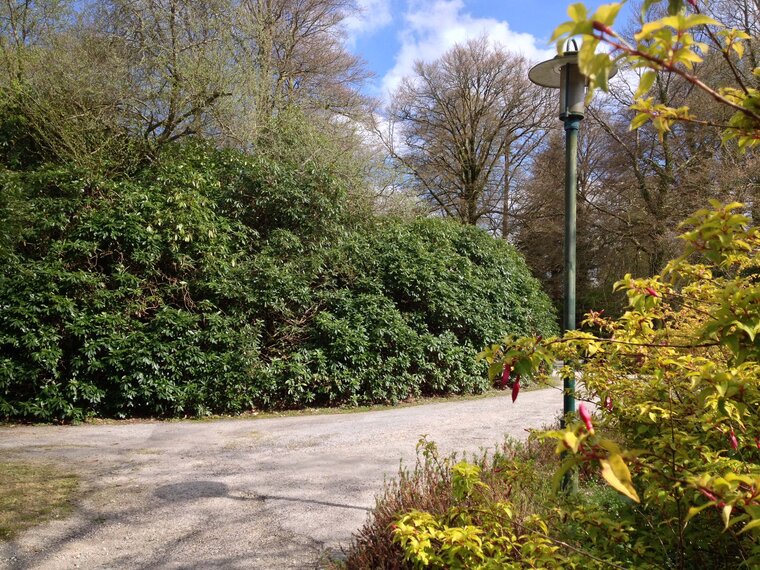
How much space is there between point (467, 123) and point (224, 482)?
1911 cm

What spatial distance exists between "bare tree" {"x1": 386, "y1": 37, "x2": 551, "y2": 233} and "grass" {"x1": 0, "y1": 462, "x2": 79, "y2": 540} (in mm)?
17448

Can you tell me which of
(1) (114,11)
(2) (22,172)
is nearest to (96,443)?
(2) (22,172)

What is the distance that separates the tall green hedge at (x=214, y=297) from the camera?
771cm

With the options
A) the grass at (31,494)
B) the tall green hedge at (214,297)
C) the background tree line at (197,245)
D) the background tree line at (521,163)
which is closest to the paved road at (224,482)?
the grass at (31,494)

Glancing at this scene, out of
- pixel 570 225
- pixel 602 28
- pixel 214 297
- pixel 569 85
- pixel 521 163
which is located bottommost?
pixel 602 28

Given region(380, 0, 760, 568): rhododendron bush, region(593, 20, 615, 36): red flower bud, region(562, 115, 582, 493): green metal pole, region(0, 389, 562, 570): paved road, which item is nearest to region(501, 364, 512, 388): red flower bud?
region(380, 0, 760, 568): rhododendron bush

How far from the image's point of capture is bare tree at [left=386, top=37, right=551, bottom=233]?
70.3 ft

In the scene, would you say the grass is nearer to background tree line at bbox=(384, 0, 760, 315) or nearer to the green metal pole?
the green metal pole

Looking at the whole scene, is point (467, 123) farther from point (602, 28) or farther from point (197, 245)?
point (602, 28)

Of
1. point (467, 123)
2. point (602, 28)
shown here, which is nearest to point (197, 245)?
point (602, 28)

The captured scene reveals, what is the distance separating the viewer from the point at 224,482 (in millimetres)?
4871

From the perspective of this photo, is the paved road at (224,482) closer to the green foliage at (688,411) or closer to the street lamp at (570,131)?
the green foliage at (688,411)

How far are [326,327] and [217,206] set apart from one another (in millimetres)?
2849

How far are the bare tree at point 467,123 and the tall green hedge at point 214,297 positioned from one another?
10667 millimetres
